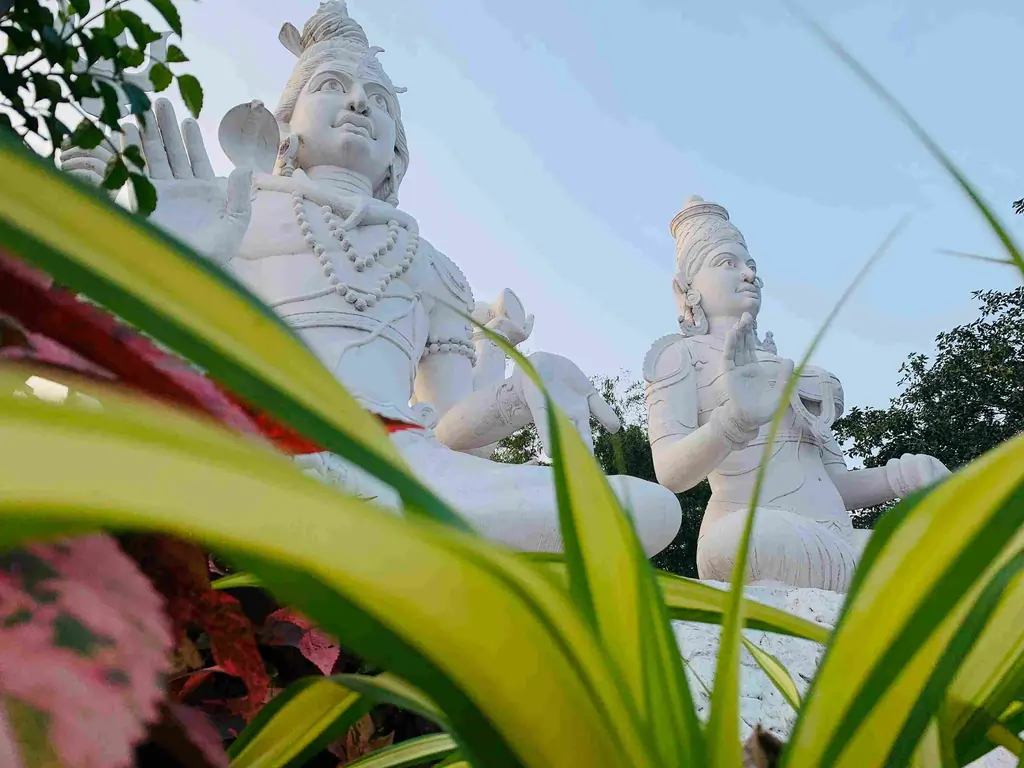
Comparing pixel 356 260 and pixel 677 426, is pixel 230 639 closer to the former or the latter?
pixel 356 260

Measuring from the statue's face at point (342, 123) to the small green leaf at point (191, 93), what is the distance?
7.15ft

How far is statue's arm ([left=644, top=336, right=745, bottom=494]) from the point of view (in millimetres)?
3363

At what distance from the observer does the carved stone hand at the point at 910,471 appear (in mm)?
3877

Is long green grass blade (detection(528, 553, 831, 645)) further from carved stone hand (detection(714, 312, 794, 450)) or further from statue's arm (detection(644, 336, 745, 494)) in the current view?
statue's arm (detection(644, 336, 745, 494))

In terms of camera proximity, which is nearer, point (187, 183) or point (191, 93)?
point (191, 93)

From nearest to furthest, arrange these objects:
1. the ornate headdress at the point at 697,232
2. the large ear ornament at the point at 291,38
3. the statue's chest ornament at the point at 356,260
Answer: the statue's chest ornament at the point at 356,260 → the large ear ornament at the point at 291,38 → the ornate headdress at the point at 697,232

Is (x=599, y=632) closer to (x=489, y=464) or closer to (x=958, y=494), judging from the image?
(x=958, y=494)

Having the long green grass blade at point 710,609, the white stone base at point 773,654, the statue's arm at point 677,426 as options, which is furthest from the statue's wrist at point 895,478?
the long green grass blade at point 710,609

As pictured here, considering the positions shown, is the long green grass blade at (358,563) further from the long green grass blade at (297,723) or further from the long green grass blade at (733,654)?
the long green grass blade at (297,723)

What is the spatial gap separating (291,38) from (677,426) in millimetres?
2170

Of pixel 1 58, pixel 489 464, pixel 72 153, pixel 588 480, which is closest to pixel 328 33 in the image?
pixel 72 153

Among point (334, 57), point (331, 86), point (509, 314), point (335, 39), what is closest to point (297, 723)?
point (509, 314)

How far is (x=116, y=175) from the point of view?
1015 millimetres

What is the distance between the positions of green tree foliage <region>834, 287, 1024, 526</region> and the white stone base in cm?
711
